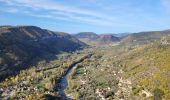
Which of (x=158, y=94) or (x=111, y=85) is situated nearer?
(x=158, y=94)

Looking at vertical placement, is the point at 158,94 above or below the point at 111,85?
above

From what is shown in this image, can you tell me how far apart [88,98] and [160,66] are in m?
40.8

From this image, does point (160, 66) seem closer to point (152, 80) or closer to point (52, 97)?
point (152, 80)

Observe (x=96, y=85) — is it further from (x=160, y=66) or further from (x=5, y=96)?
(x=5, y=96)

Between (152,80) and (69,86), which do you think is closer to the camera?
(152,80)

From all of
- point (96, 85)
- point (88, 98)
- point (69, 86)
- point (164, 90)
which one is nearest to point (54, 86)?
point (69, 86)

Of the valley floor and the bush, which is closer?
the bush

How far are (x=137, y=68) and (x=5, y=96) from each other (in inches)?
2784

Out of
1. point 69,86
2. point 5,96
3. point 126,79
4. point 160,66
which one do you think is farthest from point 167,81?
point 5,96

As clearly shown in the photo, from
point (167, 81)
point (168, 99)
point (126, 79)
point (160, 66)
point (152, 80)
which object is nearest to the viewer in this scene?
point (168, 99)

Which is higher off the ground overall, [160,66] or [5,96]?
[160,66]

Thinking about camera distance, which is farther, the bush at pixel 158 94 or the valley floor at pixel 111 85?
the valley floor at pixel 111 85

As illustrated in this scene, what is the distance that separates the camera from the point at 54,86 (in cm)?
16638

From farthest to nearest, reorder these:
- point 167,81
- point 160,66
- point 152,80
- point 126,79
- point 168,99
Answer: point 126,79 < point 160,66 < point 152,80 < point 167,81 < point 168,99
